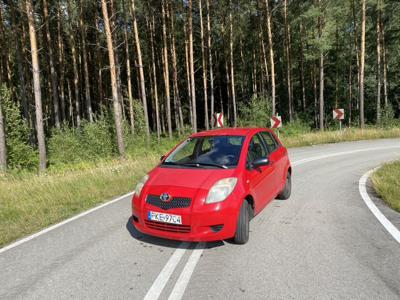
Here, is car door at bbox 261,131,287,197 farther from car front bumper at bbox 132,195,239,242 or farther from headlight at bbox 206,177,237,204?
car front bumper at bbox 132,195,239,242

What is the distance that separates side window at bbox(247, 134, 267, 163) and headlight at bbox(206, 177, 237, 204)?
2.67 ft

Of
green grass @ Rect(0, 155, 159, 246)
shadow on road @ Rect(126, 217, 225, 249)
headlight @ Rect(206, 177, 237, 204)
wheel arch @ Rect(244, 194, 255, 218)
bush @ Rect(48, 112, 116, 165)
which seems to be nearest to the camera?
headlight @ Rect(206, 177, 237, 204)

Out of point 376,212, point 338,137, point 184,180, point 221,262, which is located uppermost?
point 184,180

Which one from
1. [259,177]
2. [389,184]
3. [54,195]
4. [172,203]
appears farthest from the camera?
[54,195]

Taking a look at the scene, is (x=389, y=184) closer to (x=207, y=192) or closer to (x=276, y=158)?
(x=276, y=158)

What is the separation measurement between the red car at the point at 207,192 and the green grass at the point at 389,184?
2616mm

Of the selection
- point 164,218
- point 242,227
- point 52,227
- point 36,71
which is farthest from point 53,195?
point 36,71

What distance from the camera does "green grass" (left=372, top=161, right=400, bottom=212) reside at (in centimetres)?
627

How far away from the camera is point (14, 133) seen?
15.6 m

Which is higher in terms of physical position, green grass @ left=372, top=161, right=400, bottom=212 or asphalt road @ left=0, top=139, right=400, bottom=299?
asphalt road @ left=0, top=139, right=400, bottom=299

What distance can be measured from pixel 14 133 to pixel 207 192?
14819 millimetres

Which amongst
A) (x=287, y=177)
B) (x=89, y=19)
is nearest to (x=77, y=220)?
(x=287, y=177)

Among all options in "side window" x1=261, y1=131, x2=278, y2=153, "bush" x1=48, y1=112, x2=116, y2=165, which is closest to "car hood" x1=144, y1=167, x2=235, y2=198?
"side window" x1=261, y1=131, x2=278, y2=153

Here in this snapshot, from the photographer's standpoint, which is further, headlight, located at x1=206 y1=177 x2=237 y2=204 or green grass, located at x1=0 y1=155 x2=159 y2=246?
green grass, located at x1=0 y1=155 x2=159 y2=246
